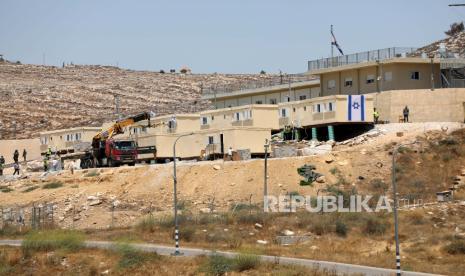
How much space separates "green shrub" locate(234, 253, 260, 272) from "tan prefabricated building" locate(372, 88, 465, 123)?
1318 inches

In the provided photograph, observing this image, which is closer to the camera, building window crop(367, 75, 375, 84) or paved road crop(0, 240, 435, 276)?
paved road crop(0, 240, 435, 276)

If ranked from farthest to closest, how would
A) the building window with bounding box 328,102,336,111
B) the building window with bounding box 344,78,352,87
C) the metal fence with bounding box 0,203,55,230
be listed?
1. the building window with bounding box 344,78,352,87
2. the building window with bounding box 328,102,336,111
3. the metal fence with bounding box 0,203,55,230

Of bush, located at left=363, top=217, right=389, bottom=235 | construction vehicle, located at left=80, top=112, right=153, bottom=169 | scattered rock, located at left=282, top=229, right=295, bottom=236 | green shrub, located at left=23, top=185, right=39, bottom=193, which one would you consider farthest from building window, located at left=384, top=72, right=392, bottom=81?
green shrub, located at left=23, top=185, right=39, bottom=193

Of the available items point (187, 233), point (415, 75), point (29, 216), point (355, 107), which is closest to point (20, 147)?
point (29, 216)

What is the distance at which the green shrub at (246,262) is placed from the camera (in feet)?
146

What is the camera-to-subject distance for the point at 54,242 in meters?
53.0

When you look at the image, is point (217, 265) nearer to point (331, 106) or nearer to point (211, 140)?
point (331, 106)

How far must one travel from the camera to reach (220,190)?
6550cm

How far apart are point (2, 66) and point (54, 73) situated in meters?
10.1

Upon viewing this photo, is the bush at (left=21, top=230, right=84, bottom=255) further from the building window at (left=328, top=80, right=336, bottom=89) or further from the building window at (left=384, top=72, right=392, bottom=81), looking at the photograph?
the building window at (left=328, top=80, right=336, bottom=89)

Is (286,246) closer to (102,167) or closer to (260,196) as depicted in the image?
(260,196)

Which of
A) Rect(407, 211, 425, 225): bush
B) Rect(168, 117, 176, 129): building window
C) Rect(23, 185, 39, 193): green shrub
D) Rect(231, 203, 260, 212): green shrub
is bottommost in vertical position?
Rect(407, 211, 425, 225): bush

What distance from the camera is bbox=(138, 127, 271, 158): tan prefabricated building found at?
74688 millimetres

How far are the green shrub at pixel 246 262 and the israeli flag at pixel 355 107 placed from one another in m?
31.4
